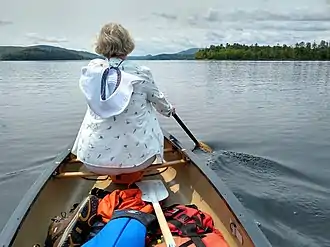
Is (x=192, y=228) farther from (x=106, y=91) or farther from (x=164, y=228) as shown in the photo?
(x=106, y=91)

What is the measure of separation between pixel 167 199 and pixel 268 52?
109 metres

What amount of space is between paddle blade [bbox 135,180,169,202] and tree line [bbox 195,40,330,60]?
103 m

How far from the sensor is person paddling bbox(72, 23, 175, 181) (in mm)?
3953

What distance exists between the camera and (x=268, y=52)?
359 feet

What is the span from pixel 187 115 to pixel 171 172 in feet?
32.9

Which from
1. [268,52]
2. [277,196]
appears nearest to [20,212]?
[277,196]

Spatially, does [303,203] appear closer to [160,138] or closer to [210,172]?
[210,172]

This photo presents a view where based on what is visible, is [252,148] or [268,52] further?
[268,52]

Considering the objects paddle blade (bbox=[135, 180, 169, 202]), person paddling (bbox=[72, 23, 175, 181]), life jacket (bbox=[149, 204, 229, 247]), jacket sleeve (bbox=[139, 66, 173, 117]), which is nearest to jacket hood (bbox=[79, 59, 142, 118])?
person paddling (bbox=[72, 23, 175, 181])

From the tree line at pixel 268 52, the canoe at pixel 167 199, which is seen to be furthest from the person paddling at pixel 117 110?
the tree line at pixel 268 52

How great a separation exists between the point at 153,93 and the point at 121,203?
1090mm

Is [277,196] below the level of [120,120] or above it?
below

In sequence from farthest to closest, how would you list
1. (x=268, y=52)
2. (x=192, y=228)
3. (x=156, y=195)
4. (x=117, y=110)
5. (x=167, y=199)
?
(x=268, y=52) < (x=167, y=199) < (x=156, y=195) < (x=117, y=110) < (x=192, y=228)

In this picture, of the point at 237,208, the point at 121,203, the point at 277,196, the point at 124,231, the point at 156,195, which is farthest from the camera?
the point at 277,196
